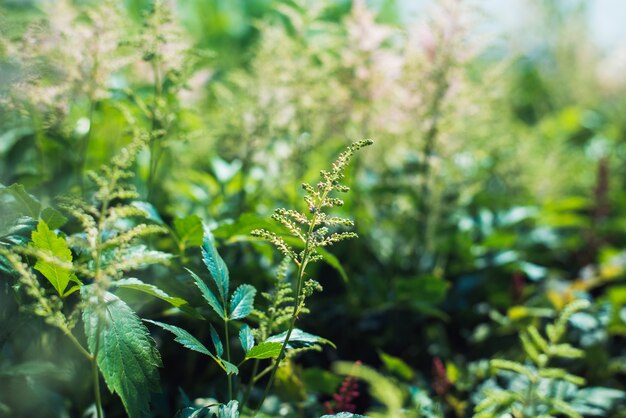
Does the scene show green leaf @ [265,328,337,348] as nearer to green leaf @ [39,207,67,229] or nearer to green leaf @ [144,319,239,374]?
green leaf @ [144,319,239,374]

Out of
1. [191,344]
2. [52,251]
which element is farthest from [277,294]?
[52,251]

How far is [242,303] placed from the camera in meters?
1.24

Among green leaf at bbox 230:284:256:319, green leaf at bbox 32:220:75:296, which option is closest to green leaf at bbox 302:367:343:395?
green leaf at bbox 230:284:256:319

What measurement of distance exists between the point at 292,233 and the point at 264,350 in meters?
0.25

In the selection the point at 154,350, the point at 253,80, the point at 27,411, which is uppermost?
the point at 253,80

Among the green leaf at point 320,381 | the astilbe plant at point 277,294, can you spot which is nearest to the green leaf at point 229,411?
the astilbe plant at point 277,294

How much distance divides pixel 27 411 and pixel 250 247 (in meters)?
0.81

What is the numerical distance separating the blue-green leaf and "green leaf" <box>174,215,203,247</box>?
377 mm

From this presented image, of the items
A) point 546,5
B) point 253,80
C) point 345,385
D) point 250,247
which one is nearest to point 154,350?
point 345,385

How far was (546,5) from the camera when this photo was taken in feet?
22.0

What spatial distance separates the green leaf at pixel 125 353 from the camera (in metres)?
1.07

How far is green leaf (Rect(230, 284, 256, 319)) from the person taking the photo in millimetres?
1197

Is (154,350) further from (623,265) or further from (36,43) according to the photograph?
(623,265)

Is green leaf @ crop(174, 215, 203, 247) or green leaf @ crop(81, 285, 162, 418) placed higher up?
green leaf @ crop(174, 215, 203, 247)
